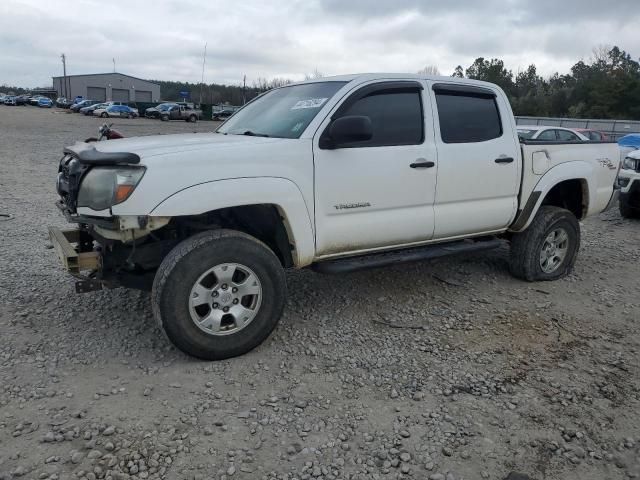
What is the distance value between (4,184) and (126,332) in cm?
775

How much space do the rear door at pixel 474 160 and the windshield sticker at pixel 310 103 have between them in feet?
3.45

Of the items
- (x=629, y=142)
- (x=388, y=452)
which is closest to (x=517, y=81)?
(x=629, y=142)

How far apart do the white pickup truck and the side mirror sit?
13mm

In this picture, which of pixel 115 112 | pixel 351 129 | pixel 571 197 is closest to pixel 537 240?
pixel 571 197

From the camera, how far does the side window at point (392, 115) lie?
4160 mm

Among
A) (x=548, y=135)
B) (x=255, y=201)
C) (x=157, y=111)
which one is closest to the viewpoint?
(x=255, y=201)

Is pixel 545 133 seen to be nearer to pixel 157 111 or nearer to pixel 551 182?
pixel 551 182

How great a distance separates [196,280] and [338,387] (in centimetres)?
114

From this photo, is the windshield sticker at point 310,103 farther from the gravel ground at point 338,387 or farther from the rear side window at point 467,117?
the gravel ground at point 338,387

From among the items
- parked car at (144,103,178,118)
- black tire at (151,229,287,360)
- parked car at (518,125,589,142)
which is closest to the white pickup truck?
black tire at (151,229,287,360)

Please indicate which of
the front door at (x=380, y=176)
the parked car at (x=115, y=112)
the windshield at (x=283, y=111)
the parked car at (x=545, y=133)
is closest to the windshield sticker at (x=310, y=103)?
the windshield at (x=283, y=111)

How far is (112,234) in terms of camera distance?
11.4 feet

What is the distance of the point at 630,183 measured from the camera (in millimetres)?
8898

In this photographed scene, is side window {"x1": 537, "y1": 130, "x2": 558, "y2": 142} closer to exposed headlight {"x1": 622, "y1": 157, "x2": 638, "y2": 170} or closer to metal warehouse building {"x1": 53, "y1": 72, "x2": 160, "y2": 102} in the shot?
exposed headlight {"x1": 622, "y1": 157, "x2": 638, "y2": 170}
